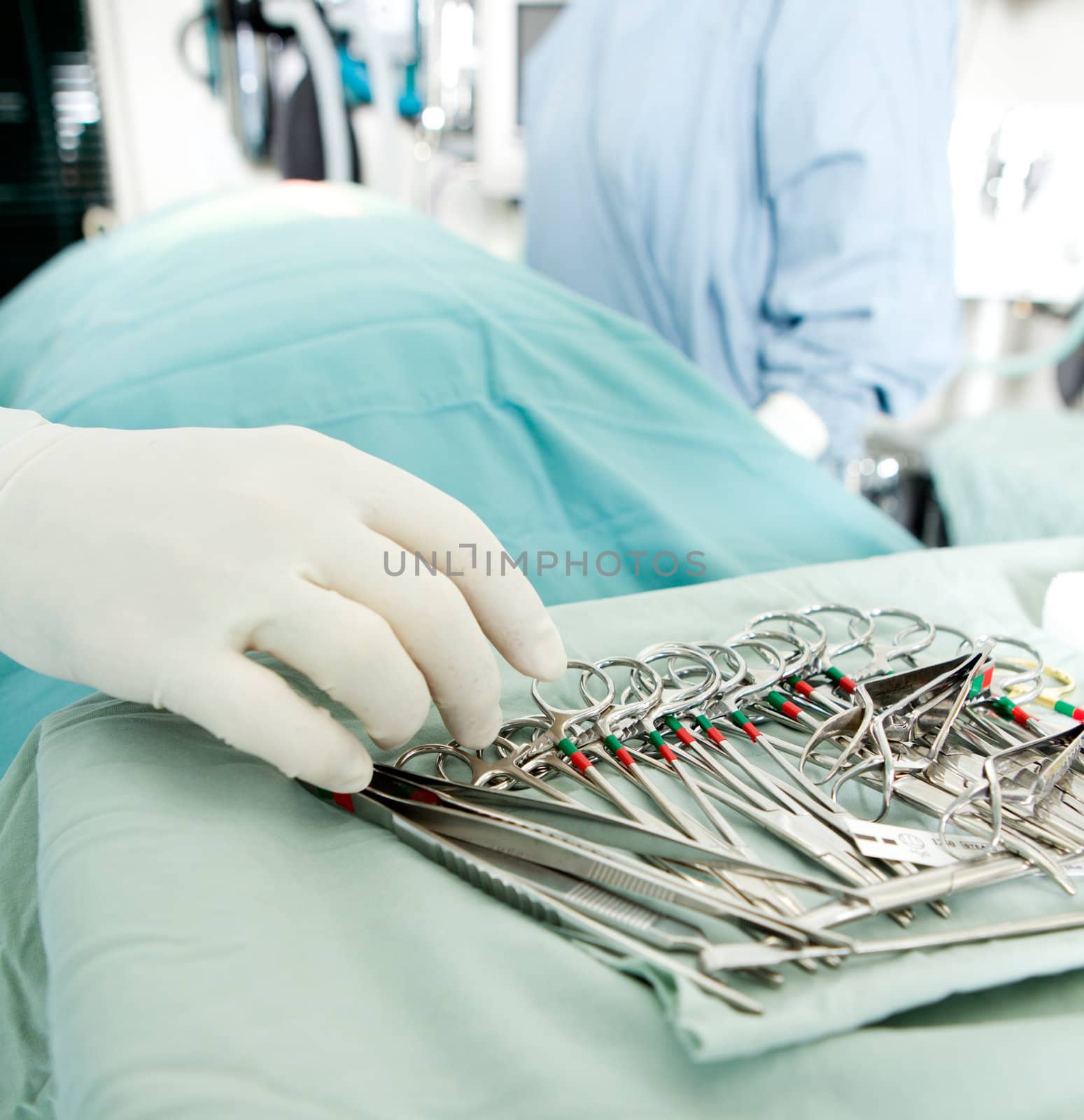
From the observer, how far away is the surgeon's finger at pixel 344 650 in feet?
1.72

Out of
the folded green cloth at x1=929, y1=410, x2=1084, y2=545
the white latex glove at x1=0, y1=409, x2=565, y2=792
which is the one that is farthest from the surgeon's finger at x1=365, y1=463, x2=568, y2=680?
the folded green cloth at x1=929, y1=410, x2=1084, y2=545

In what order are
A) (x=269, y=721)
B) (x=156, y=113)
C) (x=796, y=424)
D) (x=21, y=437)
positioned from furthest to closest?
(x=156, y=113) → (x=796, y=424) → (x=21, y=437) → (x=269, y=721)

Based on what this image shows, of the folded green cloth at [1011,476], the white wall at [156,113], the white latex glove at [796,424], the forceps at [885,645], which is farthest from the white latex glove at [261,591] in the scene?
the white wall at [156,113]

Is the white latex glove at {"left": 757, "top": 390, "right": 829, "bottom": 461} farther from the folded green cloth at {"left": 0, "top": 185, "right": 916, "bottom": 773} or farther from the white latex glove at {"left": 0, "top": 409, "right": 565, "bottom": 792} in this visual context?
the white latex glove at {"left": 0, "top": 409, "right": 565, "bottom": 792}

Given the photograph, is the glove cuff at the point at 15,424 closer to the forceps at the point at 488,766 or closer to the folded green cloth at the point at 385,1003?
the folded green cloth at the point at 385,1003

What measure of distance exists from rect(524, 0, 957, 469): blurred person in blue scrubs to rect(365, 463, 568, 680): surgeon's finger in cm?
102

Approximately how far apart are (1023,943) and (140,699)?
516mm

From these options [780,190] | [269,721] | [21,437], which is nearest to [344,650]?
[269,721]

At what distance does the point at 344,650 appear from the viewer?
52 cm

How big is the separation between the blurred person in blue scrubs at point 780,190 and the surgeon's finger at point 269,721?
1.17m

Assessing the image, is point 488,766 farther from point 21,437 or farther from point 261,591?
point 21,437

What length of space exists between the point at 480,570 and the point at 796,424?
107cm

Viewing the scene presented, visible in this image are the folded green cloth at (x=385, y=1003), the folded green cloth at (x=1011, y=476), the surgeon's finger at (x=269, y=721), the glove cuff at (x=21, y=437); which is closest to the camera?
the folded green cloth at (x=385, y=1003)

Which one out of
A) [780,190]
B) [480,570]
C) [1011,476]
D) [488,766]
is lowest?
[1011,476]
